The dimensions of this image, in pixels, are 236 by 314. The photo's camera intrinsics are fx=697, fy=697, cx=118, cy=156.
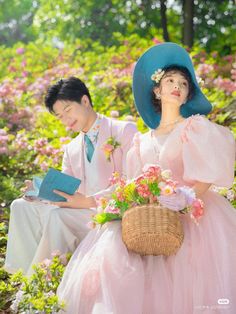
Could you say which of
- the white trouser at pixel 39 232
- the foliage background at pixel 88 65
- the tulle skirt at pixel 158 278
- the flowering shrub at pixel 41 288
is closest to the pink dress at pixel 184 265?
the tulle skirt at pixel 158 278

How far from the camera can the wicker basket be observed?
405 cm

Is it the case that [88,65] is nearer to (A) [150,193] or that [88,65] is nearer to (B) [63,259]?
(B) [63,259]

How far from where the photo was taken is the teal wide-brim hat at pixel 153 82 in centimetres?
497

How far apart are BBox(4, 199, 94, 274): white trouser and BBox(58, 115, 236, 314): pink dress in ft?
1.31

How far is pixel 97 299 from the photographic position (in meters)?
4.16

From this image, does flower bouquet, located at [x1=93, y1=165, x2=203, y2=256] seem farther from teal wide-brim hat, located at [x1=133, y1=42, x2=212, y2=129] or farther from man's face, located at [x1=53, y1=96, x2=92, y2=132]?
man's face, located at [x1=53, y1=96, x2=92, y2=132]

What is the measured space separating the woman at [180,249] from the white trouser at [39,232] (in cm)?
40

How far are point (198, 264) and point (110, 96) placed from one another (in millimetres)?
5612

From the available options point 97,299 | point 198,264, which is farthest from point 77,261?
point 198,264

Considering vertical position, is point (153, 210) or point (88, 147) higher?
point (88, 147)

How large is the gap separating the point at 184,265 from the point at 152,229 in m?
0.41

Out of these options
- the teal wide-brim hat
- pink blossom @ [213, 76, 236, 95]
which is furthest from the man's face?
pink blossom @ [213, 76, 236, 95]

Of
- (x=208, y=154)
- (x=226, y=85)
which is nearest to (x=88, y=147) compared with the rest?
(x=208, y=154)

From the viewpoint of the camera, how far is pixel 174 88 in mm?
4887
